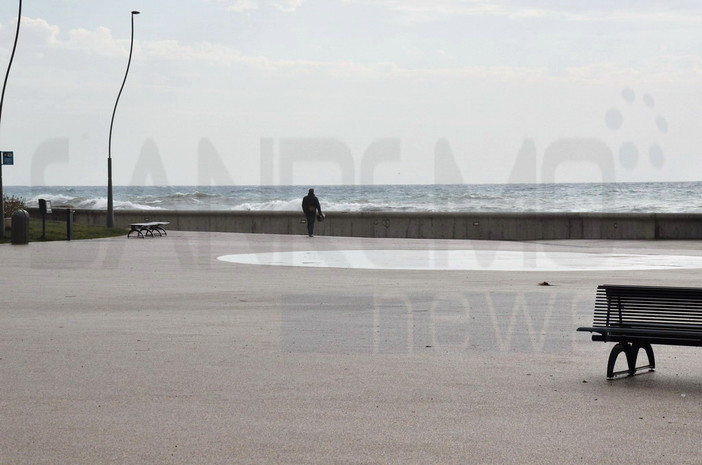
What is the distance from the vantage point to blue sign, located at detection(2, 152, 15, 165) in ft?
101

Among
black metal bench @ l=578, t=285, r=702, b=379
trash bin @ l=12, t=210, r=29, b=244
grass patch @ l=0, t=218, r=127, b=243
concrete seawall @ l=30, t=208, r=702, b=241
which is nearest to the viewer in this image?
black metal bench @ l=578, t=285, r=702, b=379

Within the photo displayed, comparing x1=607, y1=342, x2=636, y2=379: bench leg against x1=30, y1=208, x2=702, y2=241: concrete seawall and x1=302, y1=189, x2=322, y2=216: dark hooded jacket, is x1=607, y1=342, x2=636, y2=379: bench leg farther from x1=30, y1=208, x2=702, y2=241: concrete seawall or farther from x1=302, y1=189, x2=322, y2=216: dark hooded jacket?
x1=302, y1=189, x2=322, y2=216: dark hooded jacket

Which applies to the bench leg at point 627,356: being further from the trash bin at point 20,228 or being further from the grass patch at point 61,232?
the grass patch at point 61,232

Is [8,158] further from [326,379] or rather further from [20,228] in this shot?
[326,379]

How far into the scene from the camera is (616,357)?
8.11 metres

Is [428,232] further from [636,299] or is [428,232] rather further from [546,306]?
[636,299]

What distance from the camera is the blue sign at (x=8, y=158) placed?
1206 inches

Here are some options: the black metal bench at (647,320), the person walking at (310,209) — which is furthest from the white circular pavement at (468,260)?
the black metal bench at (647,320)

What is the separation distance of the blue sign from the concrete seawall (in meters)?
7.28

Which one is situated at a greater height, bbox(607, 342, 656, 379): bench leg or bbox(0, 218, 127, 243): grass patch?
bbox(607, 342, 656, 379): bench leg

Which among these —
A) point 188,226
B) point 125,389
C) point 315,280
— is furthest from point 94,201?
point 125,389

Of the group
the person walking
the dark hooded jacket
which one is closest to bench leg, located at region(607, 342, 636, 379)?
the person walking

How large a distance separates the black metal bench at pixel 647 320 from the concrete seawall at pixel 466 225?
26.3 metres

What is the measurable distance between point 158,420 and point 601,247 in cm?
2475
